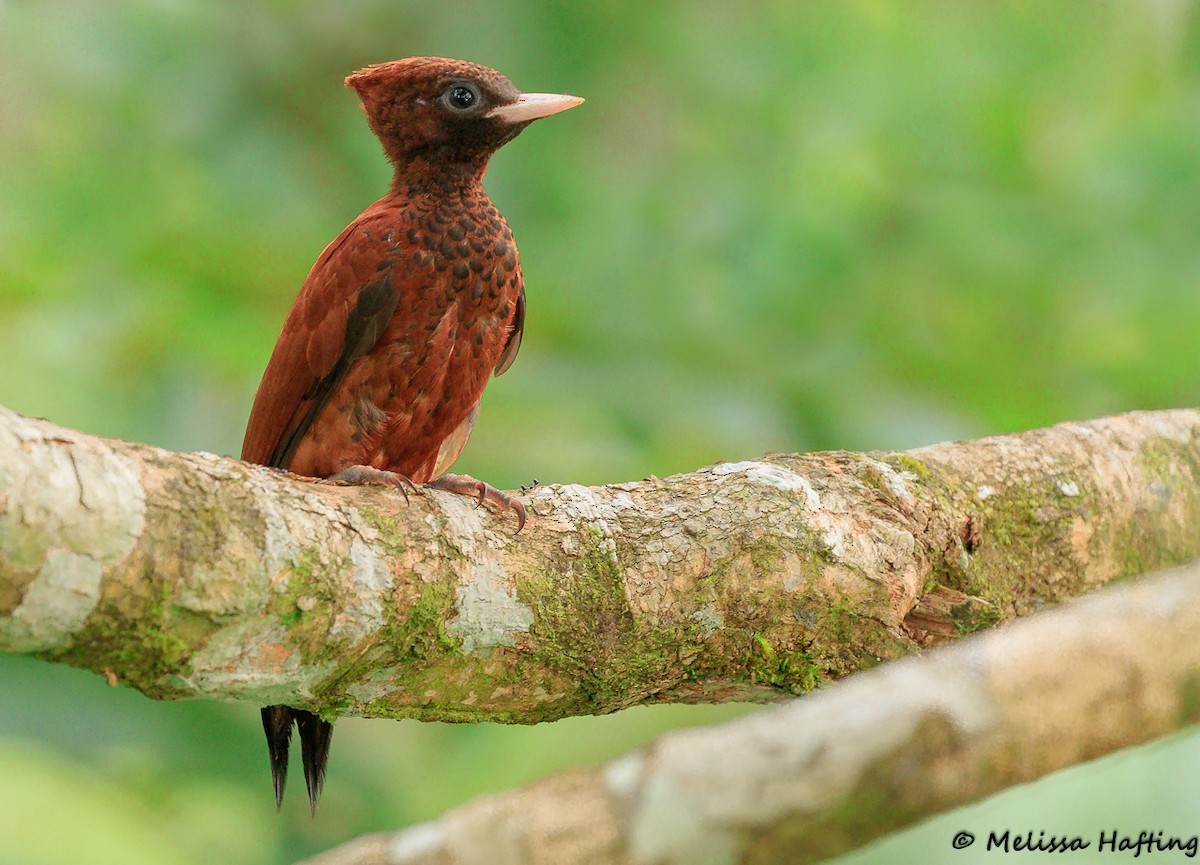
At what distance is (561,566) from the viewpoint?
226 centimetres

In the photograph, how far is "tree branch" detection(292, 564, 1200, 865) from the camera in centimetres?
116

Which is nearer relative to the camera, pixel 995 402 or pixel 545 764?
pixel 545 764

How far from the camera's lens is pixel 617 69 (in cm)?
428

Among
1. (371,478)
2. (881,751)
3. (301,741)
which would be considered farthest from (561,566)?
(881,751)

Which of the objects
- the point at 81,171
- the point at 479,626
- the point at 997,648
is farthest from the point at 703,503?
the point at 81,171

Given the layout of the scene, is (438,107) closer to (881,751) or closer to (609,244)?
(609,244)

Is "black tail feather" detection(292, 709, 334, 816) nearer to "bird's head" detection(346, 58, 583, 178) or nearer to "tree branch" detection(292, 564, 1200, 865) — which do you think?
"bird's head" detection(346, 58, 583, 178)

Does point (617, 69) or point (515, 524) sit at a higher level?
point (617, 69)

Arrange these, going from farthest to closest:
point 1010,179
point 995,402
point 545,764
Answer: point 1010,179
point 995,402
point 545,764

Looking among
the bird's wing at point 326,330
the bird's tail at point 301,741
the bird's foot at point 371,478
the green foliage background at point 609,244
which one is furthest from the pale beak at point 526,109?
the bird's tail at point 301,741

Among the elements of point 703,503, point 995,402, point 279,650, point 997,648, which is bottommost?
point 997,648

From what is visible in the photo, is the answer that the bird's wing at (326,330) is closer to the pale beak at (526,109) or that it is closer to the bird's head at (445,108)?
the bird's head at (445,108)

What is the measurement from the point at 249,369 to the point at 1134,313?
2.47 metres

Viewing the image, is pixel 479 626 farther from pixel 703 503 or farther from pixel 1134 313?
pixel 1134 313
